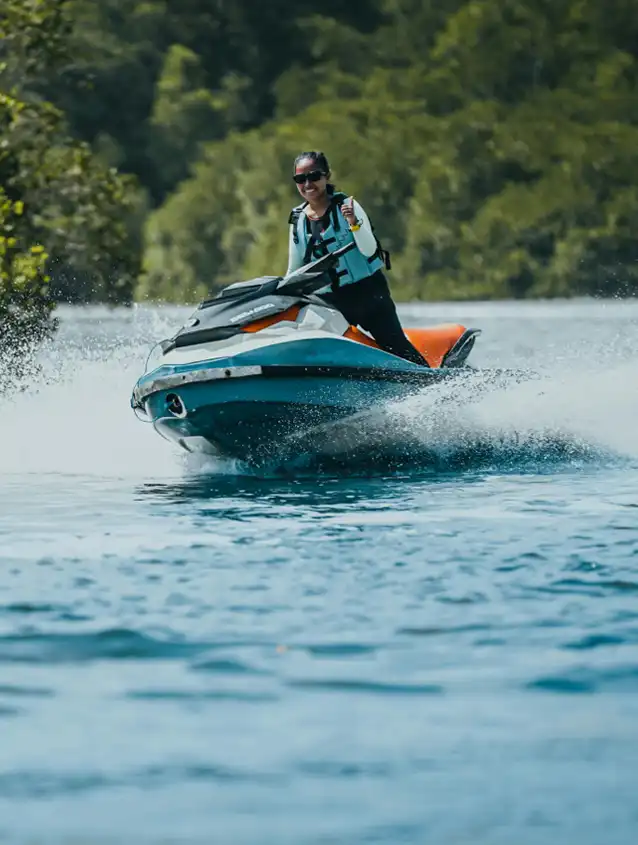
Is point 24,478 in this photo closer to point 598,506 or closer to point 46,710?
point 598,506

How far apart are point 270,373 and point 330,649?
3865 mm

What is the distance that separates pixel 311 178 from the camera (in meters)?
9.54

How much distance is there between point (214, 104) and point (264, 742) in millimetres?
62492

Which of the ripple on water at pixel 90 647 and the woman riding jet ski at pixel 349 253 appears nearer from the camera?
the ripple on water at pixel 90 647

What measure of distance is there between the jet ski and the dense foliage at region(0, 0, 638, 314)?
22.5m

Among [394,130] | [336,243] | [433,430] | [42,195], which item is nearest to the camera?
[336,243]

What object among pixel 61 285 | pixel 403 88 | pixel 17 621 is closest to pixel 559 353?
pixel 61 285

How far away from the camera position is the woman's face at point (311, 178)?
9.52 metres

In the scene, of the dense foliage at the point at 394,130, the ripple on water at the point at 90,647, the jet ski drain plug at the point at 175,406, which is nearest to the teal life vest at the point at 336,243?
the jet ski drain plug at the point at 175,406

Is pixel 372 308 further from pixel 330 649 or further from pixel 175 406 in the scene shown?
pixel 330 649

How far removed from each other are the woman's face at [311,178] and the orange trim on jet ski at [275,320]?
1.73 ft

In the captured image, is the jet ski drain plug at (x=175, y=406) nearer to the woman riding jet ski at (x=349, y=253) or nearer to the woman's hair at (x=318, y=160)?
the woman riding jet ski at (x=349, y=253)

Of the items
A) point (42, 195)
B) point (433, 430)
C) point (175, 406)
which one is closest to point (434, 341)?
point (433, 430)

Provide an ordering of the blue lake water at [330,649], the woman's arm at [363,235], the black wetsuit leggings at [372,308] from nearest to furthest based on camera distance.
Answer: the blue lake water at [330,649] → the woman's arm at [363,235] → the black wetsuit leggings at [372,308]
